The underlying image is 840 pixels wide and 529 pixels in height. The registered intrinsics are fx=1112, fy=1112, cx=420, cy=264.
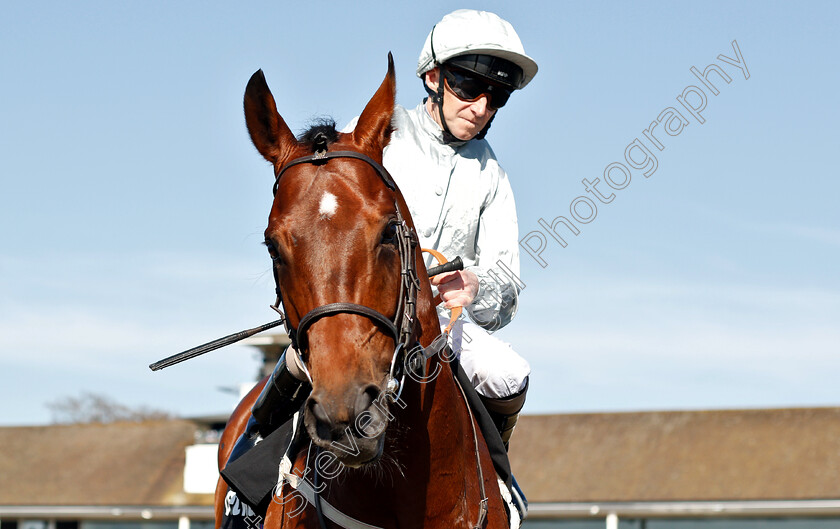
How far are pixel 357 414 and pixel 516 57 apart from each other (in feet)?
7.97

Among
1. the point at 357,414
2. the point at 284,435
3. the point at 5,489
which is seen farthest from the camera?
the point at 5,489

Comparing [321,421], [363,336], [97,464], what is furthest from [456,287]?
[97,464]

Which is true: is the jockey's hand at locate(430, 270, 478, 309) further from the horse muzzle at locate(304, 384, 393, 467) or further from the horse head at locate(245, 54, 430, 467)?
the horse muzzle at locate(304, 384, 393, 467)

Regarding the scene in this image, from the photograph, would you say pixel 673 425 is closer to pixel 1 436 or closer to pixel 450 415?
pixel 1 436

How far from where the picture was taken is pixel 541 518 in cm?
2358

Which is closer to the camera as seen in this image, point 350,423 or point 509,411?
point 350,423

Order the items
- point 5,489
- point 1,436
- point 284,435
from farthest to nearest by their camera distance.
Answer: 1. point 1,436
2. point 5,489
3. point 284,435

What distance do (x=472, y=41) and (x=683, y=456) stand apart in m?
20.4

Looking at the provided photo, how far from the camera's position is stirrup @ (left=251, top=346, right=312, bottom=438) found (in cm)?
469

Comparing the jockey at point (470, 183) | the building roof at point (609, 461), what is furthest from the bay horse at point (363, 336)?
the building roof at point (609, 461)

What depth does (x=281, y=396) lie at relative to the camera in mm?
4918

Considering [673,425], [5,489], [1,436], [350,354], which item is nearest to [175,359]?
[350,354]

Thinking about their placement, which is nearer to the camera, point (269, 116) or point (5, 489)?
point (269, 116)

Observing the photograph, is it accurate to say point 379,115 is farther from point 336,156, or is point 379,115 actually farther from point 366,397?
point 366,397
